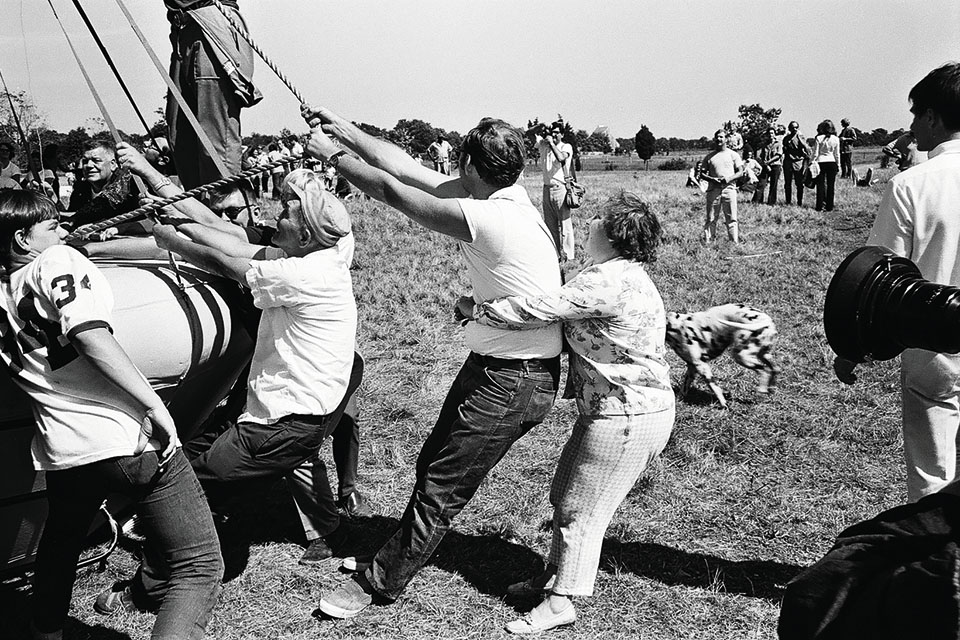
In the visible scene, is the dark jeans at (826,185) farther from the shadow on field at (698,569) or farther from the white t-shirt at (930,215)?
the white t-shirt at (930,215)

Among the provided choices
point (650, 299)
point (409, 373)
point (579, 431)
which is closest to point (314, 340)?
point (579, 431)

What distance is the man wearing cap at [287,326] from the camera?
3.08m

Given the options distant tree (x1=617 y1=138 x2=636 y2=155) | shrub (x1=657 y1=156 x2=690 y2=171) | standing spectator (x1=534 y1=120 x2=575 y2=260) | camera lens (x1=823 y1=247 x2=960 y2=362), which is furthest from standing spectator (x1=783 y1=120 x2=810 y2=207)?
distant tree (x1=617 y1=138 x2=636 y2=155)

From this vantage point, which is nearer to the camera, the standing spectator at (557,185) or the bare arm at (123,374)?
the bare arm at (123,374)

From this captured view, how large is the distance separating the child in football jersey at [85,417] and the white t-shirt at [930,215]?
2502 millimetres

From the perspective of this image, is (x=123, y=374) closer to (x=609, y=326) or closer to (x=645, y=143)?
(x=609, y=326)

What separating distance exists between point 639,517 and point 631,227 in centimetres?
172

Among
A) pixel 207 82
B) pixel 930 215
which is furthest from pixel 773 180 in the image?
pixel 930 215

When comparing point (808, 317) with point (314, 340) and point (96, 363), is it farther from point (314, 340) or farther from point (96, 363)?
point (96, 363)

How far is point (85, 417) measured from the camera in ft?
8.38

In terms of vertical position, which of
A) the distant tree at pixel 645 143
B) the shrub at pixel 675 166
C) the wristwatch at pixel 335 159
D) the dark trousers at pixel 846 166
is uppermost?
the distant tree at pixel 645 143

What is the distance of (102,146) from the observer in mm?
4914

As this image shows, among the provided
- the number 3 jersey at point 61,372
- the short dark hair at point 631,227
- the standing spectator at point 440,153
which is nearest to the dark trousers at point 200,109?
the number 3 jersey at point 61,372

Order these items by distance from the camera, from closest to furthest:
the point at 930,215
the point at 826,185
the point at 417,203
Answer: the point at 930,215, the point at 417,203, the point at 826,185
